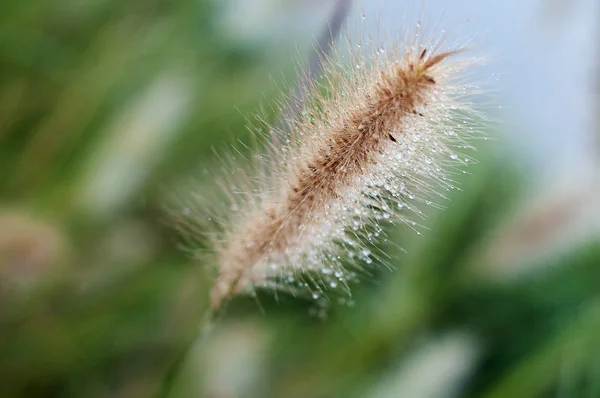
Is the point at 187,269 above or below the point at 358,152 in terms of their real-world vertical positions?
below

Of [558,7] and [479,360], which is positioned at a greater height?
[558,7]

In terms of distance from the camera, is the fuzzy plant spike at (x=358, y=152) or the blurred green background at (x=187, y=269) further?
the blurred green background at (x=187, y=269)

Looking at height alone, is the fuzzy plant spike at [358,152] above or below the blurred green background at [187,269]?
above

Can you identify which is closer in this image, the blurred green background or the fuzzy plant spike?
the fuzzy plant spike

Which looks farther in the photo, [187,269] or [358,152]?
[187,269]

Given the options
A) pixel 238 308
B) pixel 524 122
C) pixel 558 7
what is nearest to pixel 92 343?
pixel 238 308

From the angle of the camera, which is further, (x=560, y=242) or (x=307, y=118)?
(x=560, y=242)

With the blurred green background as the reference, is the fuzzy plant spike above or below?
above

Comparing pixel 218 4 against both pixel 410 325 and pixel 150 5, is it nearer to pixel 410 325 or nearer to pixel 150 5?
pixel 150 5
